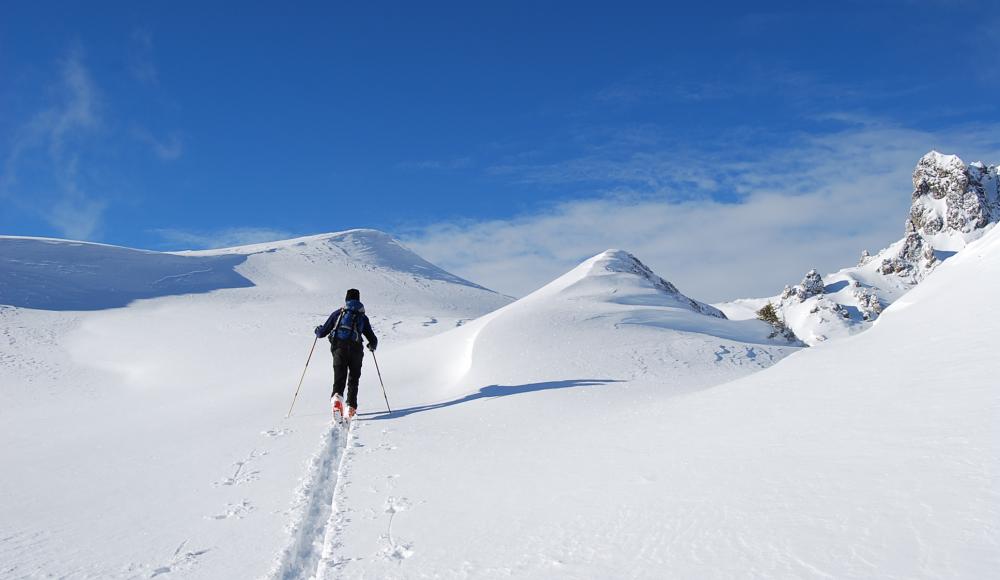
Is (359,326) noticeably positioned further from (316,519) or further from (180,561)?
(180,561)

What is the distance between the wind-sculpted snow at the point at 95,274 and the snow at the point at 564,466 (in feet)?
76.2

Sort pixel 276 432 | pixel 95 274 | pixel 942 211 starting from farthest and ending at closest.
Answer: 1. pixel 942 211
2. pixel 95 274
3. pixel 276 432

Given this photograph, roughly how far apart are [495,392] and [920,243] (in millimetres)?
204295

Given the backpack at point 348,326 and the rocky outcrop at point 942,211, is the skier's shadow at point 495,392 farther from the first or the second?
the rocky outcrop at point 942,211

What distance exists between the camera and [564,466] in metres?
6.21

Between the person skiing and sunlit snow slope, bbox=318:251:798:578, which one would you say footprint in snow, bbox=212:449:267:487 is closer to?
sunlit snow slope, bbox=318:251:798:578

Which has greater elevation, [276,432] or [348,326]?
[348,326]

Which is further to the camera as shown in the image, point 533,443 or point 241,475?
point 533,443

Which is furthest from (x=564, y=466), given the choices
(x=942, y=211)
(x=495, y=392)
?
(x=942, y=211)

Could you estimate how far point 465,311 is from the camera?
4097 cm

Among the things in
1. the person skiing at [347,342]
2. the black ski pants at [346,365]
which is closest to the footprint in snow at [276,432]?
the person skiing at [347,342]

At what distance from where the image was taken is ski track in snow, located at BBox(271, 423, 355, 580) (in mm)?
Answer: 4215

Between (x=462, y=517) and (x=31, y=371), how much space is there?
20.8m

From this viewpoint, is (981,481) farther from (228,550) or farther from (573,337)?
(573,337)
